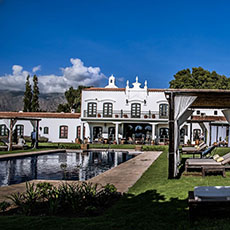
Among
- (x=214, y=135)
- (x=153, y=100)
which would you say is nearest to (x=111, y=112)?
(x=153, y=100)

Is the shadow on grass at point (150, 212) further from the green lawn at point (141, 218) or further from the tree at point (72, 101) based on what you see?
the tree at point (72, 101)

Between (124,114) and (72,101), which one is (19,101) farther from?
(124,114)

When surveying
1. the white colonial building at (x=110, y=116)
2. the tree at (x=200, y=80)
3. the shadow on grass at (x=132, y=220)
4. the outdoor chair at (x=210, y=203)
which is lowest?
the shadow on grass at (x=132, y=220)

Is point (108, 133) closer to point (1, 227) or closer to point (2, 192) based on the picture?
point (2, 192)

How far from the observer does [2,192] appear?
20.5 ft

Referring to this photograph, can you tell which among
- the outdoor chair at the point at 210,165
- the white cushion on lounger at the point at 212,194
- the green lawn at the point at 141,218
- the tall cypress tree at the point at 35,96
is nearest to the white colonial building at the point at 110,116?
the tall cypress tree at the point at 35,96

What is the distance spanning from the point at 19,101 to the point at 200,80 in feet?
226

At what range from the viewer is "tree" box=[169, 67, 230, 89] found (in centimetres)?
4059

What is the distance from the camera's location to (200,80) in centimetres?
4147

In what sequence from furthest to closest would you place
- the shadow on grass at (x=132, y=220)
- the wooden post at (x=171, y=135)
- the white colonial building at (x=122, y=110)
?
the white colonial building at (x=122, y=110) < the wooden post at (x=171, y=135) < the shadow on grass at (x=132, y=220)

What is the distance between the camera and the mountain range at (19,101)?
92062 mm

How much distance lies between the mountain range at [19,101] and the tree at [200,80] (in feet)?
186

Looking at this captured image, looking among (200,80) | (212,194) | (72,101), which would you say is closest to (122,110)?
(200,80)

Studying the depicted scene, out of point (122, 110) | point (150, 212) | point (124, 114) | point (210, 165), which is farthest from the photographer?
point (122, 110)
